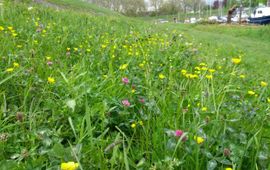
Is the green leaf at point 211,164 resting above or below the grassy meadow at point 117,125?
below

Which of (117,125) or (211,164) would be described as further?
(117,125)

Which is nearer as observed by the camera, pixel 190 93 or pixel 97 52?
pixel 190 93

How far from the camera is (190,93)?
1756 millimetres

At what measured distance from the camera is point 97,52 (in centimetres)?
276

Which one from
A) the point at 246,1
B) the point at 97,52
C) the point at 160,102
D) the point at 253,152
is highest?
the point at 246,1

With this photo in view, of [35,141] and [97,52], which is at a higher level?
[97,52]

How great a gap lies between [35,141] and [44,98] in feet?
1.29

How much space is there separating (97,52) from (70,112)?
1.44m

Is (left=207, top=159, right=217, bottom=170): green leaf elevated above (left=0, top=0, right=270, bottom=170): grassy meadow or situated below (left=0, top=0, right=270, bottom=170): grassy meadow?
below

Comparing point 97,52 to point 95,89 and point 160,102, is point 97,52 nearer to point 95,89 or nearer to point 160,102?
point 95,89

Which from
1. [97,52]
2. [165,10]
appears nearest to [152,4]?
[165,10]

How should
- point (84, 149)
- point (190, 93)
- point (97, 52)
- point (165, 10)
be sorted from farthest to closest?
1. point (165, 10)
2. point (97, 52)
3. point (190, 93)
4. point (84, 149)

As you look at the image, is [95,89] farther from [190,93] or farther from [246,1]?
[246,1]

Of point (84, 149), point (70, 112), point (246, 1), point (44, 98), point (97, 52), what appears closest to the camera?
point (84, 149)
